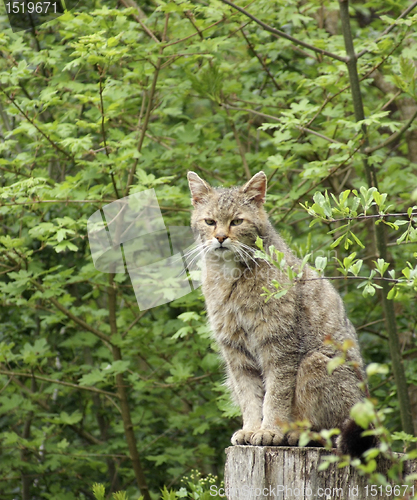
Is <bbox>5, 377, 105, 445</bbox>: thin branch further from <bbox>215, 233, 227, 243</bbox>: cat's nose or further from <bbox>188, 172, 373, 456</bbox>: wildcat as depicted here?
<bbox>215, 233, 227, 243</bbox>: cat's nose

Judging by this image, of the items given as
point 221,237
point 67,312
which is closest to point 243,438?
point 221,237

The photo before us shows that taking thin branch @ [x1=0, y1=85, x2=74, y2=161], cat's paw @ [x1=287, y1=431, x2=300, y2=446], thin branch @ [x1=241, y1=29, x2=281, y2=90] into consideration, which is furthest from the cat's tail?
thin branch @ [x1=241, y1=29, x2=281, y2=90]

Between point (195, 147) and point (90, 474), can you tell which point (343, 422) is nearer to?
point (195, 147)

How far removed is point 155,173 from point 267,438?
138 inches

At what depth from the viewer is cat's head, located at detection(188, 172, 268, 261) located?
12.7 feet

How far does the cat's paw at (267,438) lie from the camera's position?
3.31m

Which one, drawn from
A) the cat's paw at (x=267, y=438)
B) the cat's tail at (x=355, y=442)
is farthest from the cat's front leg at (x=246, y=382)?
the cat's tail at (x=355, y=442)

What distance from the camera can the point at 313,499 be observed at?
268 centimetres

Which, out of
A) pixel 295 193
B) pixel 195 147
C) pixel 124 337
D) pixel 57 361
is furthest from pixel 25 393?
pixel 295 193

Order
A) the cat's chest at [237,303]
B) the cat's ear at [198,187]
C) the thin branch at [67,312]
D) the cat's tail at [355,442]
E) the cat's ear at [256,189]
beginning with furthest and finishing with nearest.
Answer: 1. the thin branch at [67,312]
2. the cat's ear at [198,187]
3. the cat's ear at [256,189]
4. the cat's chest at [237,303]
5. the cat's tail at [355,442]

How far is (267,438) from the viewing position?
10.9ft

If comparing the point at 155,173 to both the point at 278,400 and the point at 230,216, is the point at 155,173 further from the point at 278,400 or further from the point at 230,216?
the point at 278,400

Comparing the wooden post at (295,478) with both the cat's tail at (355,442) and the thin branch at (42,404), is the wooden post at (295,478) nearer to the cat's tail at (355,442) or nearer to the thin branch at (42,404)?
the cat's tail at (355,442)

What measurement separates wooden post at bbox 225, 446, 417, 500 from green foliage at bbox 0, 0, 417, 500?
59.7 inches
